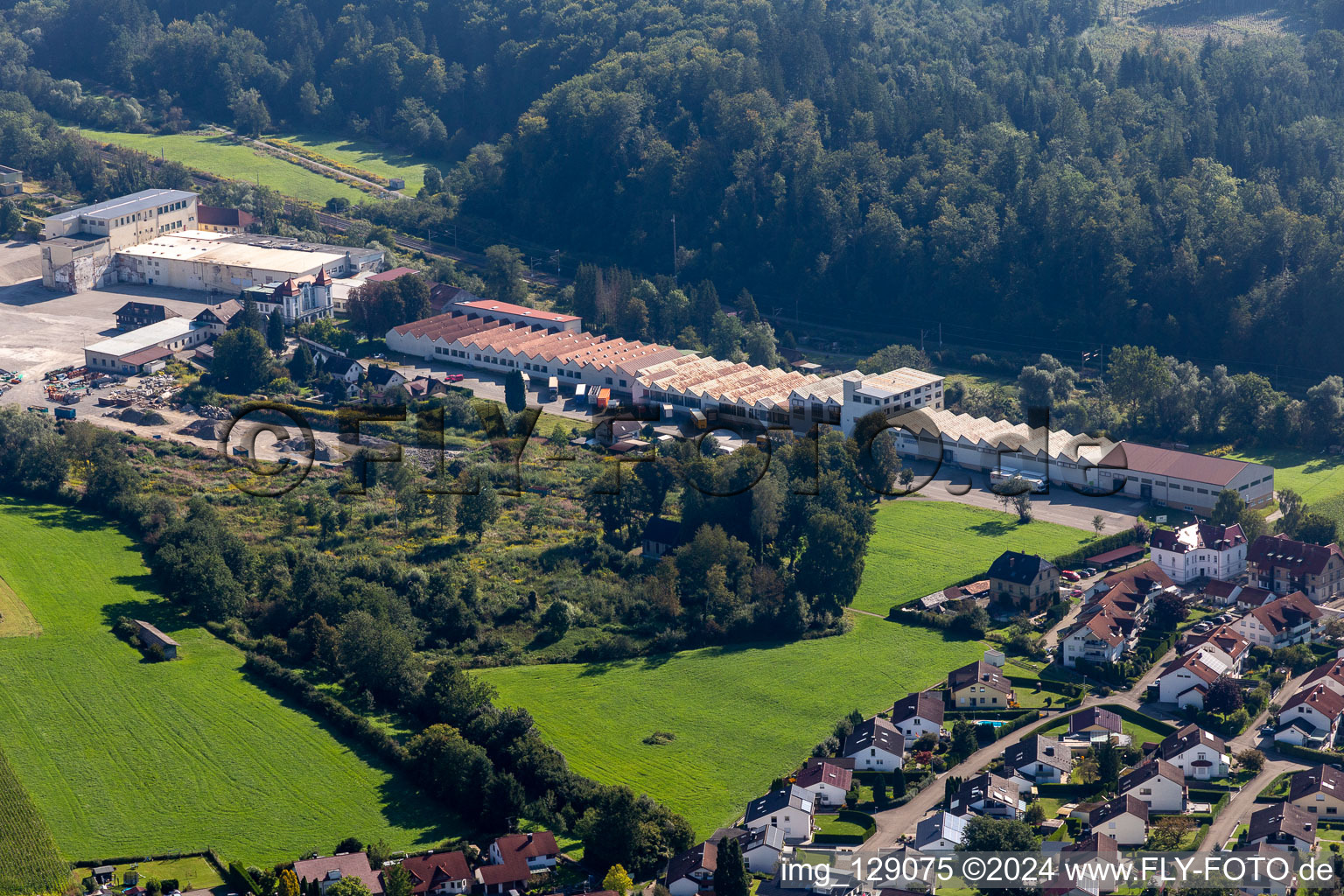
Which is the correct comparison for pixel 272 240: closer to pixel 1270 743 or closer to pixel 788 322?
pixel 788 322

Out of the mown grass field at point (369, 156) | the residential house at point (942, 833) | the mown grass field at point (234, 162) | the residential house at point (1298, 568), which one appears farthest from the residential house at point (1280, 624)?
the mown grass field at point (369, 156)

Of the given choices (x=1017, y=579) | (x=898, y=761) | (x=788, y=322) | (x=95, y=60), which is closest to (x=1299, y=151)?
(x=788, y=322)

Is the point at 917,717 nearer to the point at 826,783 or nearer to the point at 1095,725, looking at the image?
the point at 826,783

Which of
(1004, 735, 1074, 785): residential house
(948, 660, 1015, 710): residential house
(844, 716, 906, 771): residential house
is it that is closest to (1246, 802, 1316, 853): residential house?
(1004, 735, 1074, 785): residential house

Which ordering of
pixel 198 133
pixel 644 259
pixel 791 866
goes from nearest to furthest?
pixel 791 866 → pixel 644 259 → pixel 198 133

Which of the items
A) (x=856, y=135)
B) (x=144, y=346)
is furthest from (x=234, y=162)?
(x=856, y=135)

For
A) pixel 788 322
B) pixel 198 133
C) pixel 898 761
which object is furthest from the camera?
pixel 198 133
